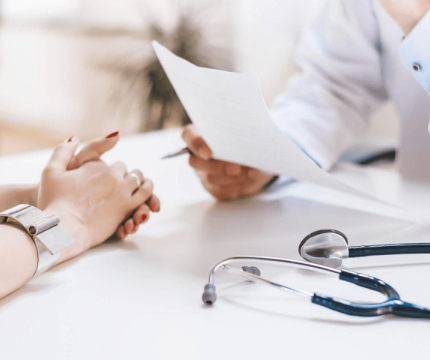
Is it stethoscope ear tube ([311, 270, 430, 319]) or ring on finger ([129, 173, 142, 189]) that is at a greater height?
stethoscope ear tube ([311, 270, 430, 319])

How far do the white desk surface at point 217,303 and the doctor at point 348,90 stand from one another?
15 centimetres

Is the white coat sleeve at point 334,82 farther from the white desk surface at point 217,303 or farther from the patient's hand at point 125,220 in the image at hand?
the patient's hand at point 125,220

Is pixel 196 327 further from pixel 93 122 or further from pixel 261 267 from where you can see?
pixel 93 122

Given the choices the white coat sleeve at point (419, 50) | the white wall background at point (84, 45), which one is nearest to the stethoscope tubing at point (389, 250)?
the white coat sleeve at point (419, 50)

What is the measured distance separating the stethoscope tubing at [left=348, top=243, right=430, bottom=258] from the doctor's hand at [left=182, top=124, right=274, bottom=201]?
0.24 meters

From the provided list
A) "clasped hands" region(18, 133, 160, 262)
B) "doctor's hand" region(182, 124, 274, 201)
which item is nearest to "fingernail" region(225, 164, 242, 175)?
"doctor's hand" region(182, 124, 274, 201)

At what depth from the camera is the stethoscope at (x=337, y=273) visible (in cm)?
26

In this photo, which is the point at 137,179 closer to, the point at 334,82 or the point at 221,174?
the point at 221,174

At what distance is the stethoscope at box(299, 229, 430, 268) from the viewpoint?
342mm

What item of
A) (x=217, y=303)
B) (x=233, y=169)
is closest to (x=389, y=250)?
(x=217, y=303)

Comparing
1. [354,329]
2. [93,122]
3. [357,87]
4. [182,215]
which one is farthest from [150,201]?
[93,122]

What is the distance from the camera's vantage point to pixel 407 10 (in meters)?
0.46

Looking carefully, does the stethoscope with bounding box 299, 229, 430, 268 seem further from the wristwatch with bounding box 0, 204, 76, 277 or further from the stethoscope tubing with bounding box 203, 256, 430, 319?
the wristwatch with bounding box 0, 204, 76, 277

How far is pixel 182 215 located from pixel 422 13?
0.36 meters
